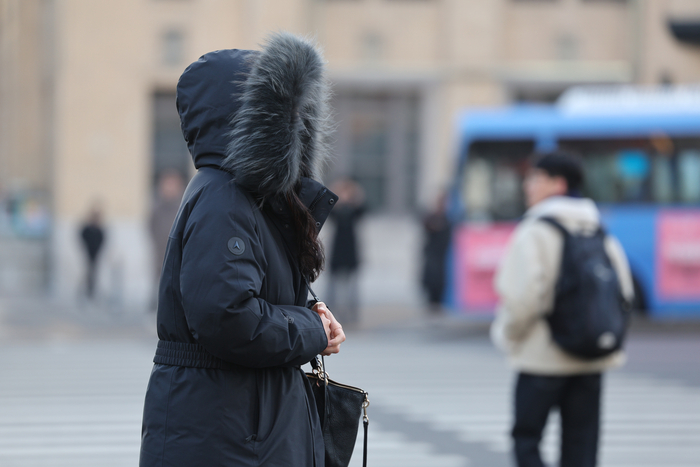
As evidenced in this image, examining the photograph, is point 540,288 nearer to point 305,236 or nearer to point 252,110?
point 305,236

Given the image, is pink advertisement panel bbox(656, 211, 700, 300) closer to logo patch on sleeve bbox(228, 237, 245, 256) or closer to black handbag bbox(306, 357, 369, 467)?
black handbag bbox(306, 357, 369, 467)

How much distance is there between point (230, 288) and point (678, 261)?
40.9 ft

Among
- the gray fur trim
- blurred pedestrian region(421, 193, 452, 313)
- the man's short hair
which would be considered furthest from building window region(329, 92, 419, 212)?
the gray fur trim

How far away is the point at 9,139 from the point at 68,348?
24.0 metres

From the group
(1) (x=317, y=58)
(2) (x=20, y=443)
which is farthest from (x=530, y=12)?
(1) (x=317, y=58)

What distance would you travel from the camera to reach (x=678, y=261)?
13.6 m

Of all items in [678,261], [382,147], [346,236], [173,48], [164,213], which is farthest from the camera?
[382,147]

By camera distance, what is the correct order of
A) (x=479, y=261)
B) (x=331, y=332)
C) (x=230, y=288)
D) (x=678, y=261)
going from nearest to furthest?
(x=230, y=288), (x=331, y=332), (x=678, y=261), (x=479, y=261)

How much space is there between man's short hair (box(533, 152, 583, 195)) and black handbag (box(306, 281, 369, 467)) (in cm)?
224

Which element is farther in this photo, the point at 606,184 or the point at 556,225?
the point at 606,184

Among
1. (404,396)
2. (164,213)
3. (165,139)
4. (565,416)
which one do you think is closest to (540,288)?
(565,416)

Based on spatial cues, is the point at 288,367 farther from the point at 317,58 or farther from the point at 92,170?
the point at 92,170

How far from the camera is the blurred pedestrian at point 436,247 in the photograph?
15391 millimetres

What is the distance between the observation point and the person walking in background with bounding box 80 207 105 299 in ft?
63.0
